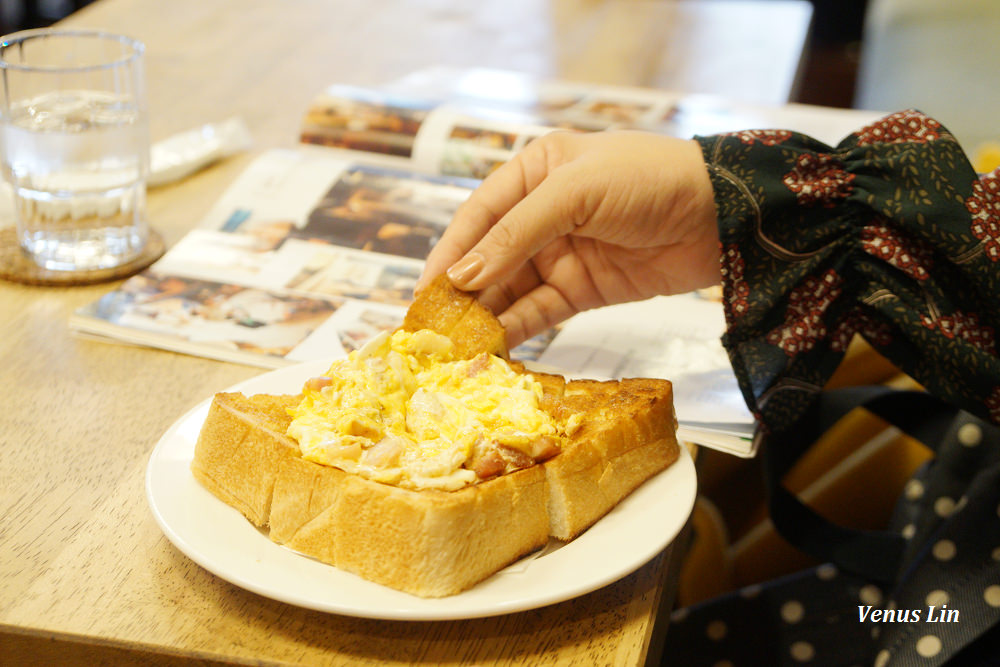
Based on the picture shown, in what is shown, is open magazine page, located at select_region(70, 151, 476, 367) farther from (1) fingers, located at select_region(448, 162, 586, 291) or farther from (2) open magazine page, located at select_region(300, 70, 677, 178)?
(1) fingers, located at select_region(448, 162, 586, 291)

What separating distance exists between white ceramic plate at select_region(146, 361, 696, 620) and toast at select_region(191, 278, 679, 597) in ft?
0.03

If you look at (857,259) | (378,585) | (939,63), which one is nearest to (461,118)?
(857,259)

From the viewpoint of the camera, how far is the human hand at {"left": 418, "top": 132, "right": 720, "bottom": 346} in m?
0.97

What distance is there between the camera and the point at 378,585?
0.65 metres

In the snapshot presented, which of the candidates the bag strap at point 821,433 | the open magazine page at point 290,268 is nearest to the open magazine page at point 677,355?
the bag strap at point 821,433

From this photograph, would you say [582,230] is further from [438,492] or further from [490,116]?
[490,116]

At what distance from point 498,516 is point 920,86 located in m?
2.34

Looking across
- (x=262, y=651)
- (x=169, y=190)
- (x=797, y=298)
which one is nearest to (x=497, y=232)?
(x=797, y=298)

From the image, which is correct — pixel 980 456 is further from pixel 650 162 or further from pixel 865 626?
pixel 650 162

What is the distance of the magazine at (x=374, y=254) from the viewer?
1.07 meters

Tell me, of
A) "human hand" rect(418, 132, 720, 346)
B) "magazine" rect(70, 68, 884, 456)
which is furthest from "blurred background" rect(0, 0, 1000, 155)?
"human hand" rect(418, 132, 720, 346)

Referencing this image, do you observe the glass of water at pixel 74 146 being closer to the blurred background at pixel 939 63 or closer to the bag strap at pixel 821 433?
the bag strap at pixel 821 433

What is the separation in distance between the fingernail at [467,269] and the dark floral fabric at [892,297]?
0.87 feet

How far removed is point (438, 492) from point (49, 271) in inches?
31.2
